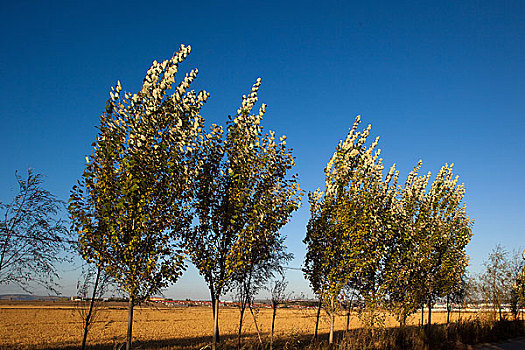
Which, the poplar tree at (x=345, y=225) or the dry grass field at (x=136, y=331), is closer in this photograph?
the poplar tree at (x=345, y=225)

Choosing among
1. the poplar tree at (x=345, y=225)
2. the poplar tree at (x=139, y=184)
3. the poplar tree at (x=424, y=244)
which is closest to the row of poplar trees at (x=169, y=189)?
the poplar tree at (x=139, y=184)

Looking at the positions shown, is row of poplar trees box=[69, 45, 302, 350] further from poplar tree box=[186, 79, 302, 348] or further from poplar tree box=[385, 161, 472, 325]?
poplar tree box=[385, 161, 472, 325]

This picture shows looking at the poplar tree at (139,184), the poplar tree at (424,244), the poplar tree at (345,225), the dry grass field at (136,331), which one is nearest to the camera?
the poplar tree at (139,184)

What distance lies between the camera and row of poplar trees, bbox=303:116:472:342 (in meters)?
13.2

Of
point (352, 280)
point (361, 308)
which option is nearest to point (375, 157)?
point (352, 280)

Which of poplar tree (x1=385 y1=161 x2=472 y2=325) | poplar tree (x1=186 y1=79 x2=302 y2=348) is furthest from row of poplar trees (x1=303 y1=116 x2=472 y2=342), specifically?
poplar tree (x1=186 y1=79 x2=302 y2=348)

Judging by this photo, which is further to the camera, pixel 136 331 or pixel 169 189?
pixel 136 331

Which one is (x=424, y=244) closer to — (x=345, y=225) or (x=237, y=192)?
(x=345, y=225)

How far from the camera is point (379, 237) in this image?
49.5ft

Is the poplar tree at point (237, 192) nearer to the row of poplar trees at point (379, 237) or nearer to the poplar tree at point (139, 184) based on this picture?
the poplar tree at point (139, 184)

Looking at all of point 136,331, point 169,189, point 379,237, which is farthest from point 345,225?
point 136,331

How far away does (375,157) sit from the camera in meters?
15.0

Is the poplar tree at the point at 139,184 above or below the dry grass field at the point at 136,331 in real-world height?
above

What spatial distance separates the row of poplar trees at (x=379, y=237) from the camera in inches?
519
